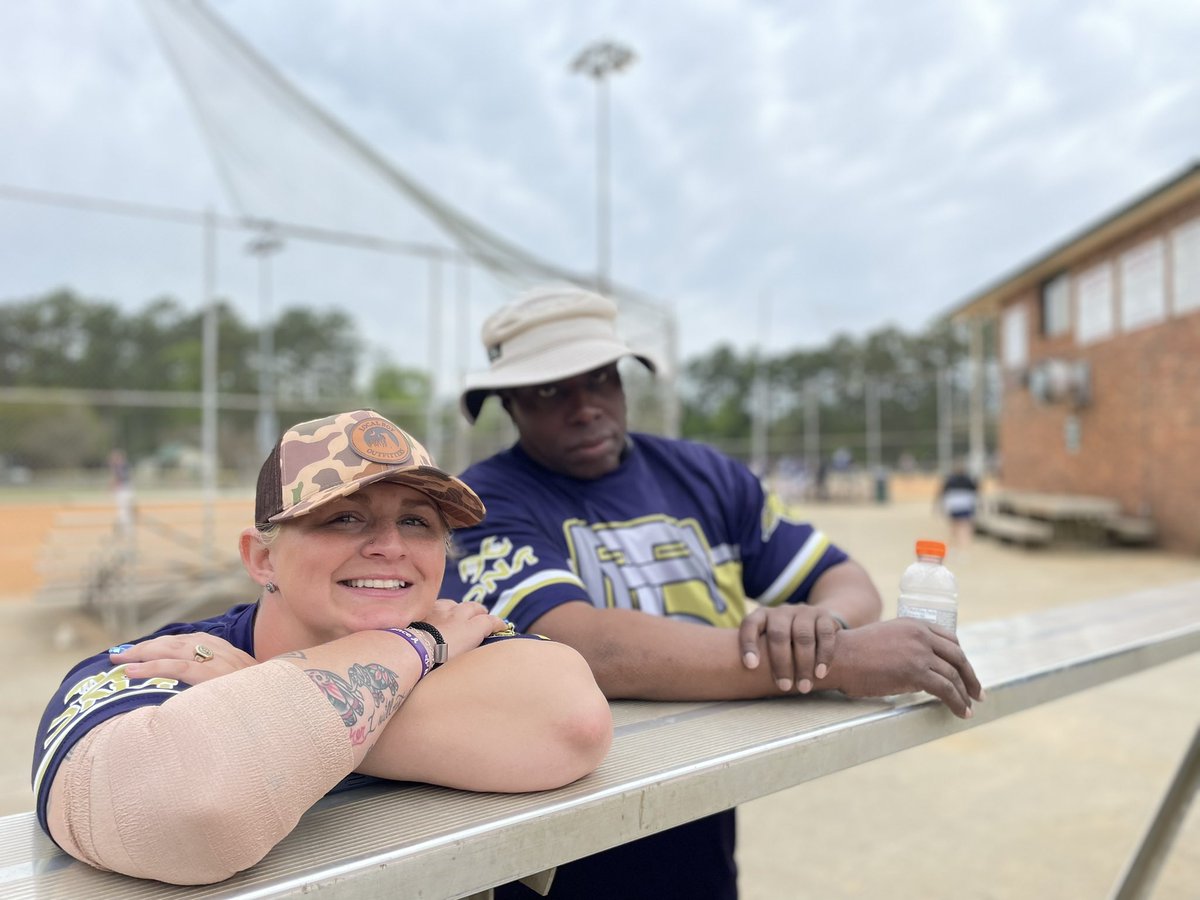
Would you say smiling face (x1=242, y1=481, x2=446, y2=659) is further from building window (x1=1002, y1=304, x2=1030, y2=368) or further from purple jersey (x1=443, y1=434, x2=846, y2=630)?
building window (x1=1002, y1=304, x2=1030, y2=368)

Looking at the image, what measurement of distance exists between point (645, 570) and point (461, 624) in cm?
65

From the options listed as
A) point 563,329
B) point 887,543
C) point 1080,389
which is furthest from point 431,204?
point 1080,389

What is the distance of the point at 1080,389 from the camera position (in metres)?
14.6

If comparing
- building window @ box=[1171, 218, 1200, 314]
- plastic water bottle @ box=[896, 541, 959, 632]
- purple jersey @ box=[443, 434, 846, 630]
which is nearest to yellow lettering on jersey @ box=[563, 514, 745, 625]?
purple jersey @ box=[443, 434, 846, 630]

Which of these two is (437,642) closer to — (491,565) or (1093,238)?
(491,565)

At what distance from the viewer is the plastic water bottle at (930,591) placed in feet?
4.80

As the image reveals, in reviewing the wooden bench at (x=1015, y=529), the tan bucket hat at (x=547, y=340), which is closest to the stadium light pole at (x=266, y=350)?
the tan bucket hat at (x=547, y=340)

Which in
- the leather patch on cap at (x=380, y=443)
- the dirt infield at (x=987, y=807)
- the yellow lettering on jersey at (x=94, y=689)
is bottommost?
the dirt infield at (x=987, y=807)

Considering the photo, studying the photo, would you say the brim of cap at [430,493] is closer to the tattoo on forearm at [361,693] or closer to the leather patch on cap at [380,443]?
the leather patch on cap at [380,443]

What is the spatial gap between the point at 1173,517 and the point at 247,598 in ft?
40.1

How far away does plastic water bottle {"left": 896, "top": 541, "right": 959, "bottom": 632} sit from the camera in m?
1.46

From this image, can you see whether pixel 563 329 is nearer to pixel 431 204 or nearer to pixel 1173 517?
pixel 431 204

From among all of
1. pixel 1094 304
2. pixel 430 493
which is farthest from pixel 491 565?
pixel 1094 304

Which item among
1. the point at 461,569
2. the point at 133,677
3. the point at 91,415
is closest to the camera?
the point at 133,677
